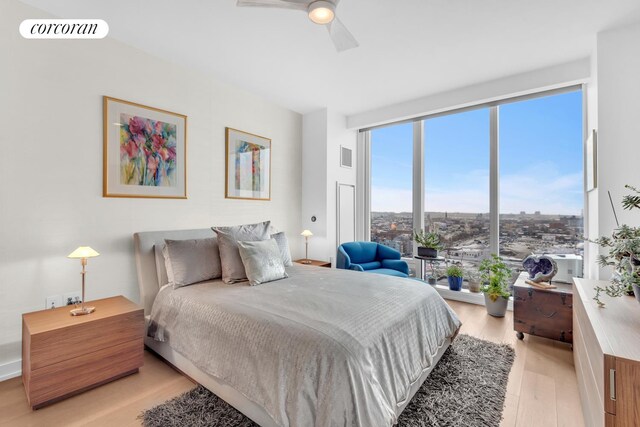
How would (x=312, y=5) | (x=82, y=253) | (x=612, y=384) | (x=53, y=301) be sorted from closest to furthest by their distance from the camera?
(x=612, y=384) < (x=312, y=5) < (x=82, y=253) < (x=53, y=301)

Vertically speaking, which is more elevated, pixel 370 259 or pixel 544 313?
pixel 370 259

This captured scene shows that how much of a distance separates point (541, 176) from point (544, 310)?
5.58 ft

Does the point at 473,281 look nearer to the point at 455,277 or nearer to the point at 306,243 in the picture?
the point at 455,277

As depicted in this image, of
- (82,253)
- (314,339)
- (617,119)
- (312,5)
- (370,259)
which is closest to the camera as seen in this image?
(314,339)

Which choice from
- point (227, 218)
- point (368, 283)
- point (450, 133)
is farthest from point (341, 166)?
point (368, 283)

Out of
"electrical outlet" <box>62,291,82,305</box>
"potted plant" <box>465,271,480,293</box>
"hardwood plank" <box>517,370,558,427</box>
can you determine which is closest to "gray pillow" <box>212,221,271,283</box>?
"electrical outlet" <box>62,291,82,305</box>

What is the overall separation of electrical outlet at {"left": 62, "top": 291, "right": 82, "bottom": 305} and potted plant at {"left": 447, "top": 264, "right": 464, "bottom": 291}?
163 inches

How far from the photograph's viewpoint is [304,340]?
57.5 inches

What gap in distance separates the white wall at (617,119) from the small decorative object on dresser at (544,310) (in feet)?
1.25

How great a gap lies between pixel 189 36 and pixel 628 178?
12.7 ft

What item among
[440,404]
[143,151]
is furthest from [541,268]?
[143,151]

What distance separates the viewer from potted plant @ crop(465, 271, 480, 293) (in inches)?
153

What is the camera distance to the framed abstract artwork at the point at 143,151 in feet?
8.45

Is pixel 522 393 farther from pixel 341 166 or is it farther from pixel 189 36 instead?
pixel 189 36
